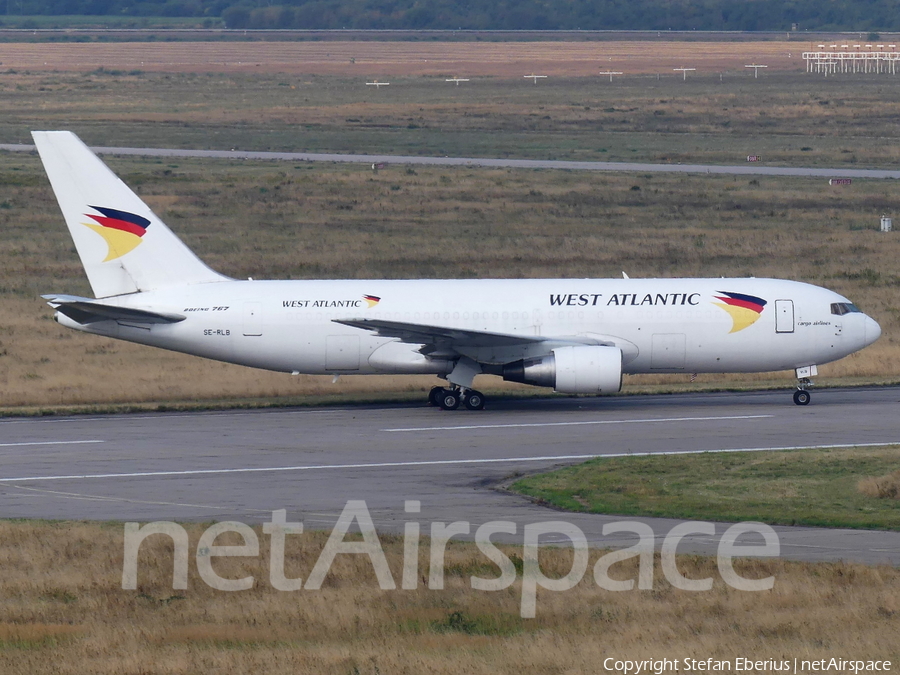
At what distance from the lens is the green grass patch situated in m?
25.3

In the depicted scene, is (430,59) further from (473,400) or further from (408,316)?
(473,400)

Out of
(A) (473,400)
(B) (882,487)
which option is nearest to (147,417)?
(A) (473,400)

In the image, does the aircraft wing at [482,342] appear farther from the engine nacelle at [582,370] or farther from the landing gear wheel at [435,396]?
the landing gear wheel at [435,396]

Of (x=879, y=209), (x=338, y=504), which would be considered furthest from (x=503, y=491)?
(x=879, y=209)

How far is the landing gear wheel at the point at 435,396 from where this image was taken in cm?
4050

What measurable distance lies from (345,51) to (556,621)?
186 meters

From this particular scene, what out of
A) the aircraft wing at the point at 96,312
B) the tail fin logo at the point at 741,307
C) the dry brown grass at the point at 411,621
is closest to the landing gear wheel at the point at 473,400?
the tail fin logo at the point at 741,307

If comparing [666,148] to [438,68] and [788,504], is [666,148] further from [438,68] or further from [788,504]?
[788,504]

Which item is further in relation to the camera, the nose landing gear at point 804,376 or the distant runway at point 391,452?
the nose landing gear at point 804,376

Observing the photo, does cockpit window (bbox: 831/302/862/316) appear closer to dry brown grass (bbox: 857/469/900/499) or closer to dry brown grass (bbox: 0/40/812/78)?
dry brown grass (bbox: 857/469/900/499)

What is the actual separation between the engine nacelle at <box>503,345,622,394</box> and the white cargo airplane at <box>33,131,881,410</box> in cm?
76

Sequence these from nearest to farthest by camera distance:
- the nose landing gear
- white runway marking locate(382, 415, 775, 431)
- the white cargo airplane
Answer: white runway marking locate(382, 415, 775, 431), the white cargo airplane, the nose landing gear

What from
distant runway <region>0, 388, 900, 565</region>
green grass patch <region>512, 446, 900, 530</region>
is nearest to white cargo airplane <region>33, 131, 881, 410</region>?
distant runway <region>0, 388, 900, 565</region>
